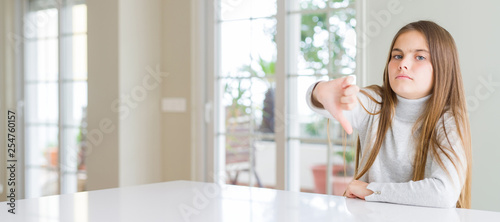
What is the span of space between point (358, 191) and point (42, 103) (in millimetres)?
3909

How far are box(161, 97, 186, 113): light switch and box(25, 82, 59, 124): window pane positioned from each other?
1.14 m

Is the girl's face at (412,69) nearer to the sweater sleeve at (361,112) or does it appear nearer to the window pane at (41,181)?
the sweater sleeve at (361,112)

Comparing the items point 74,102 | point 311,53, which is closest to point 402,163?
point 311,53

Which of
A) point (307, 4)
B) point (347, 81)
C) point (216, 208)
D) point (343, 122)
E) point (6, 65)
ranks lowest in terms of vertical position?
point (216, 208)

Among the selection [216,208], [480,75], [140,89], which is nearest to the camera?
[216,208]

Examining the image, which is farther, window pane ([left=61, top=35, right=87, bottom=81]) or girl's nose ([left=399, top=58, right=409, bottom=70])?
window pane ([left=61, top=35, right=87, bottom=81])

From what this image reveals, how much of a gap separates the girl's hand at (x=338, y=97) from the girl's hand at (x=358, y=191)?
17 cm

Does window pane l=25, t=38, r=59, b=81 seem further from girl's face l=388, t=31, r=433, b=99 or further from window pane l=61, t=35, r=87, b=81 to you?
girl's face l=388, t=31, r=433, b=99

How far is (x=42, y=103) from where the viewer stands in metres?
4.82

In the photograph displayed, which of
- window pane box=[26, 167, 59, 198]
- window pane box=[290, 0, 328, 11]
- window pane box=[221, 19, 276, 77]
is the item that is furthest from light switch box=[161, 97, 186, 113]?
window pane box=[26, 167, 59, 198]

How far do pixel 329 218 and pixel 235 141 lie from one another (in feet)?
8.95

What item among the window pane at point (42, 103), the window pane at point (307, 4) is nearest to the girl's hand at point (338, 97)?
the window pane at point (307, 4)

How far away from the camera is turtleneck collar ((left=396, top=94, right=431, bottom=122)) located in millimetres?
1641

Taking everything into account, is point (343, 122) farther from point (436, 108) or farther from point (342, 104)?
point (436, 108)
